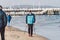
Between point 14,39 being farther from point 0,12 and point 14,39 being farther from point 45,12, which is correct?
point 45,12

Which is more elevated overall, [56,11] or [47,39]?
[47,39]

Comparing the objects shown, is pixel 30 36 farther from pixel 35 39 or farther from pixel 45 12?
pixel 45 12

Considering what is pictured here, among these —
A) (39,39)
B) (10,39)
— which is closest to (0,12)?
(10,39)

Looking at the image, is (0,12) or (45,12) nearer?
(0,12)

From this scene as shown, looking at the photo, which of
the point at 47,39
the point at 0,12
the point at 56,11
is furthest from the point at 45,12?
the point at 0,12

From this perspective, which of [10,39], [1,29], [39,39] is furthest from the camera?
[39,39]

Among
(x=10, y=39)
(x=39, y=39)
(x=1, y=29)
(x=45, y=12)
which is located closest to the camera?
(x=1, y=29)

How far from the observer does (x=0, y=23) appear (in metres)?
8.49

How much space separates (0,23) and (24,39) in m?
7.35

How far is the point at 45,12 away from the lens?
11475 centimetres

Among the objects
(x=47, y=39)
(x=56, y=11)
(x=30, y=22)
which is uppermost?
(x=30, y=22)

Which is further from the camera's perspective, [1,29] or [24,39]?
[24,39]

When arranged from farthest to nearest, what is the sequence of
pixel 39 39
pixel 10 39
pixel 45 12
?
pixel 45 12 → pixel 39 39 → pixel 10 39

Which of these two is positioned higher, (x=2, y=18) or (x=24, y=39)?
(x=2, y=18)
